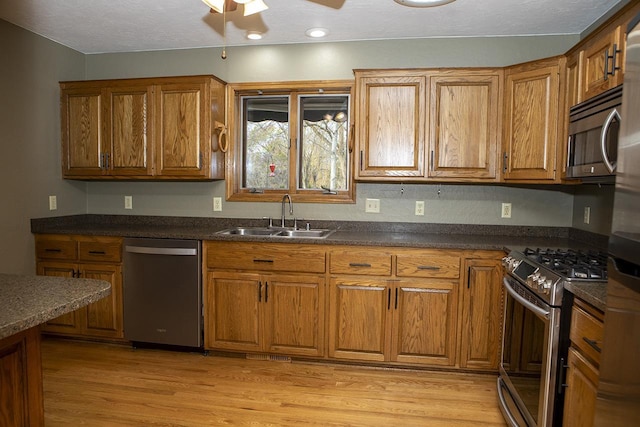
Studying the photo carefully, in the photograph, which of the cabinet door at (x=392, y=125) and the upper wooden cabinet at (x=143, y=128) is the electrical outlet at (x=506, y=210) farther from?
the upper wooden cabinet at (x=143, y=128)

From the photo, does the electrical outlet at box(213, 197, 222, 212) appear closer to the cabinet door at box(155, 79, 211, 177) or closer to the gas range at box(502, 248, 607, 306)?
the cabinet door at box(155, 79, 211, 177)

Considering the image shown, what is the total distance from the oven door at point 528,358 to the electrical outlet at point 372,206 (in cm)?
125

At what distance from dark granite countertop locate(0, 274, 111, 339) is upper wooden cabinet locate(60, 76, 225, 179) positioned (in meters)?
1.77

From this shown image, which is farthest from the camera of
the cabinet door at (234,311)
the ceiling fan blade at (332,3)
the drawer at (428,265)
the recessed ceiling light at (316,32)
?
the recessed ceiling light at (316,32)

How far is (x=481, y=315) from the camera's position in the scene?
9.02ft

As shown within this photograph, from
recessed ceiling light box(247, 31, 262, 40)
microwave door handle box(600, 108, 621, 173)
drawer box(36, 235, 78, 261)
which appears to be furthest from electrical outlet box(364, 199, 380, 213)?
drawer box(36, 235, 78, 261)

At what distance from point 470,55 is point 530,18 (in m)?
0.47

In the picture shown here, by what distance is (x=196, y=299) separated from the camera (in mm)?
3006

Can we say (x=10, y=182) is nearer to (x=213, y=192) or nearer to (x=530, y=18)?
(x=213, y=192)

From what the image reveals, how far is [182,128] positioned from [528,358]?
280cm

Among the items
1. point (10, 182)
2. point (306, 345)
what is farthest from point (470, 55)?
point (10, 182)

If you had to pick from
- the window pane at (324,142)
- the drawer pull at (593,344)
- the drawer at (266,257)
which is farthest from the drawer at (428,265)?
the drawer pull at (593,344)

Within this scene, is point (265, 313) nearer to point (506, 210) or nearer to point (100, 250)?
point (100, 250)

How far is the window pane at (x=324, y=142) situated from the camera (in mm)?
3488
